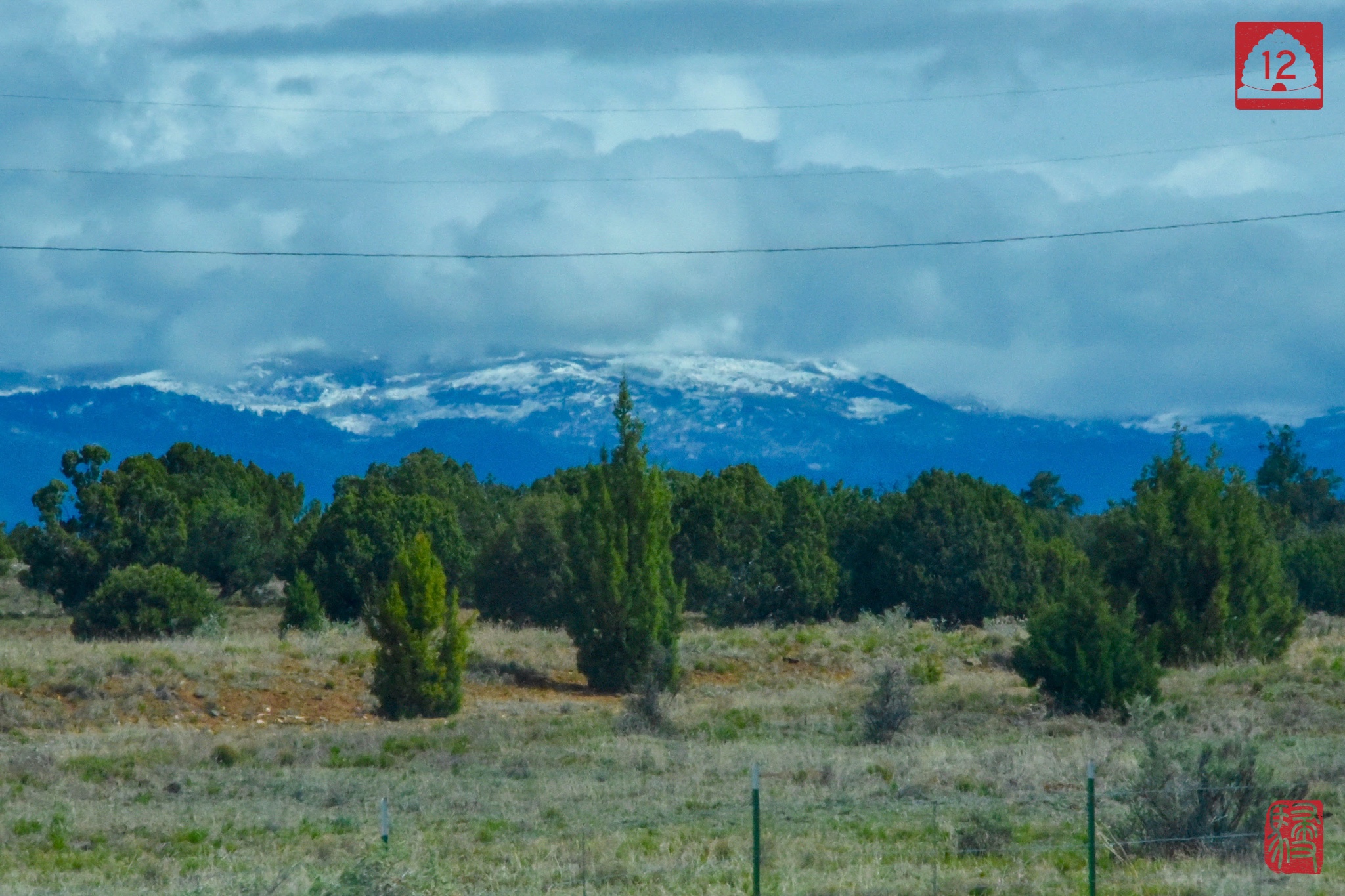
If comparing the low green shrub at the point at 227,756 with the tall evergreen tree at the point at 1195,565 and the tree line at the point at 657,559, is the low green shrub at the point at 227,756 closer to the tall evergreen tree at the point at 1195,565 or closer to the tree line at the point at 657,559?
the tree line at the point at 657,559

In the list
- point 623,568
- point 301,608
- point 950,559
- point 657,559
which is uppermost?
point 950,559

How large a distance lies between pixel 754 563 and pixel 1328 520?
2494 inches

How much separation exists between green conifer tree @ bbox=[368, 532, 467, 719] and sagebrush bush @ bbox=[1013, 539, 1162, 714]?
11635 millimetres

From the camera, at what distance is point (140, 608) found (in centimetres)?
4078

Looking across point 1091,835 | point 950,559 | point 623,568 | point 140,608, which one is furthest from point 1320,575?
point 1091,835

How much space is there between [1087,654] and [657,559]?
1276cm

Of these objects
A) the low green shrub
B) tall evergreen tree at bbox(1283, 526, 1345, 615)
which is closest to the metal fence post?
the low green shrub

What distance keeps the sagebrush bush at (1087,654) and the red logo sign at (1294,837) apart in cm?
1116

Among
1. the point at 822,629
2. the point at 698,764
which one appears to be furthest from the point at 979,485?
the point at 698,764

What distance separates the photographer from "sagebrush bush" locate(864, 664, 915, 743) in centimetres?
2370

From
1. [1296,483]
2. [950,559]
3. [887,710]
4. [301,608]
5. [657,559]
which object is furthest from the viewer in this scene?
[1296,483]

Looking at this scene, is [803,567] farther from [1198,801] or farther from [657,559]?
[1198,801]

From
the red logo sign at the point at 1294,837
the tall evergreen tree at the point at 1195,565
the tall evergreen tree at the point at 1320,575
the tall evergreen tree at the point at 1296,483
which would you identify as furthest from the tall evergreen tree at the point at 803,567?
the tall evergreen tree at the point at 1296,483

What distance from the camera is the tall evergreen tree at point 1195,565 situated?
33.9m
